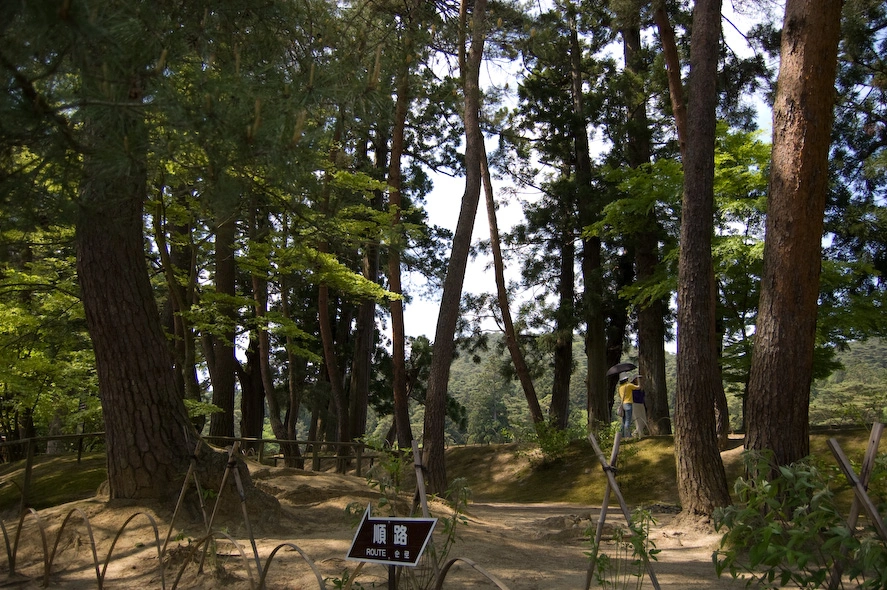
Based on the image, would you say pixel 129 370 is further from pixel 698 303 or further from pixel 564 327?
pixel 564 327

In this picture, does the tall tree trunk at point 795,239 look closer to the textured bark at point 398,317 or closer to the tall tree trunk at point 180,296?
the textured bark at point 398,317

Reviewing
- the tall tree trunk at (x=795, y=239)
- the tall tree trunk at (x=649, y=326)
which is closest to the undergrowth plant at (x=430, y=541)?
the tall tree trunk at (x=795, y=239)

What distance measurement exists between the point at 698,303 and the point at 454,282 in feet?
12.8

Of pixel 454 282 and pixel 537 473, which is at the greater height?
pixel 454 282

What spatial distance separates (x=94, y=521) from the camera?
614 cm

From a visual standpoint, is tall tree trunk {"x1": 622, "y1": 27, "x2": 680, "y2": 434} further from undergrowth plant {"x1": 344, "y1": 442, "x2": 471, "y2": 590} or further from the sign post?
the sign post

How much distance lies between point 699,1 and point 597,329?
1006 cm

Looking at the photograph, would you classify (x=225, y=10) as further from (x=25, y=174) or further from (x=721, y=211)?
(x=721, y=211)

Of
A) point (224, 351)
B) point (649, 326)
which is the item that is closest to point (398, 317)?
point (224, 351)

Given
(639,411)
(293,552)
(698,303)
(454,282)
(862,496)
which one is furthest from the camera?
(639,411)

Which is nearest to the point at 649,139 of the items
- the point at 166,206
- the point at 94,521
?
the point at 166,206

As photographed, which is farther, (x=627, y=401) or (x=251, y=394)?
(x=251, y=394)

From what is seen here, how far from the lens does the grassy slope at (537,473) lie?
30.1 feet

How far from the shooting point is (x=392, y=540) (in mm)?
3268
